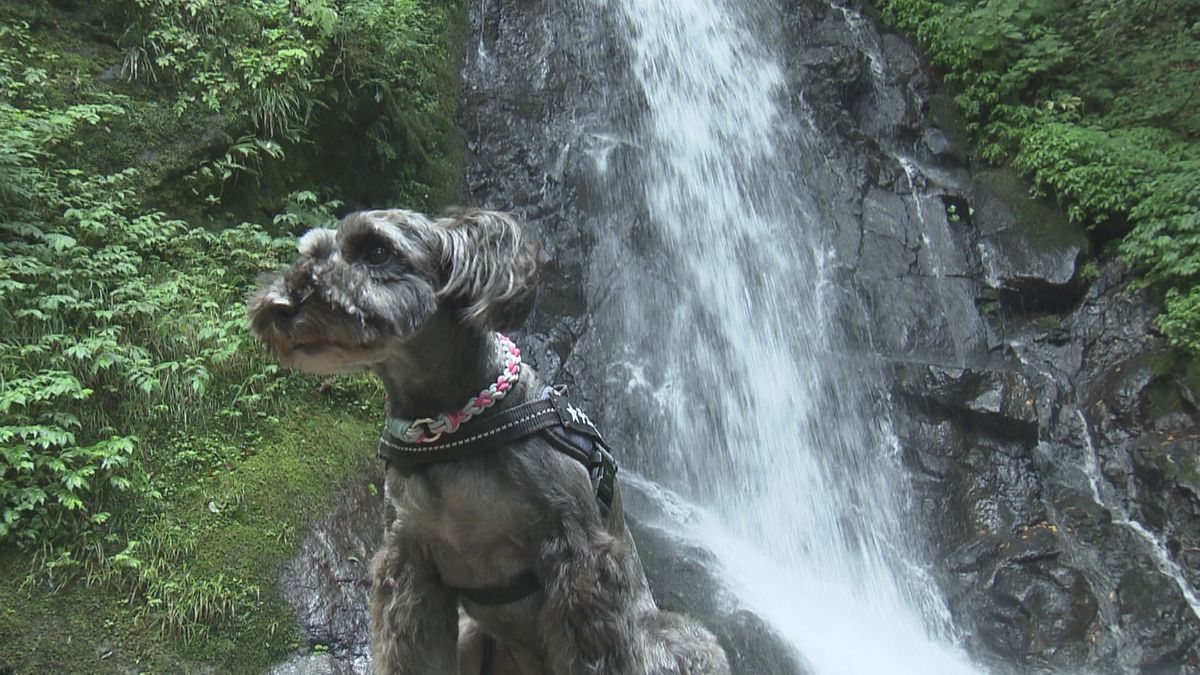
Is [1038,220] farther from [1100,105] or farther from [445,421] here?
[445,421]

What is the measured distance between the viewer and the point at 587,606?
2299 millimetres

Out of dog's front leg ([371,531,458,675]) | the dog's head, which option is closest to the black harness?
dog's front leg ([371,531,458,675])

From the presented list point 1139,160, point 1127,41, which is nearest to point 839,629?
point 1139,160

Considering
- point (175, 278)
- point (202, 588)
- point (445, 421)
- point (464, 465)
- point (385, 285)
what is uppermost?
point (385, 285)

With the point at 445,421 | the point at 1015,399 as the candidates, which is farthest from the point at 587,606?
the point at 1015,399

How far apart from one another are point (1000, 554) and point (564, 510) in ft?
21.7

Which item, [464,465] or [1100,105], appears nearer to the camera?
[464,465]

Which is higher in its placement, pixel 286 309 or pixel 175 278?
pixel 286 309

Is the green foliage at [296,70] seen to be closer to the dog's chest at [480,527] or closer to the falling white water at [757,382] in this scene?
the falling white water at [757,382]

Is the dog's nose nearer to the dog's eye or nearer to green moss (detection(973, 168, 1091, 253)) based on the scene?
the dog's eye

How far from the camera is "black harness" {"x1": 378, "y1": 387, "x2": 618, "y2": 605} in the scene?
2354 mm

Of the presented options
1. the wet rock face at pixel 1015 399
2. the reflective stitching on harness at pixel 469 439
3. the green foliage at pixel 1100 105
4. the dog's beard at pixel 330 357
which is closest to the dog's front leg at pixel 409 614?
the reflective stitching on harness at pixel 469 439

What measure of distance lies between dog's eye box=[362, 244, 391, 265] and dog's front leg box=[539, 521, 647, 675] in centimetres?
97

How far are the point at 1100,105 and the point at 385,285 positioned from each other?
11620 mm
